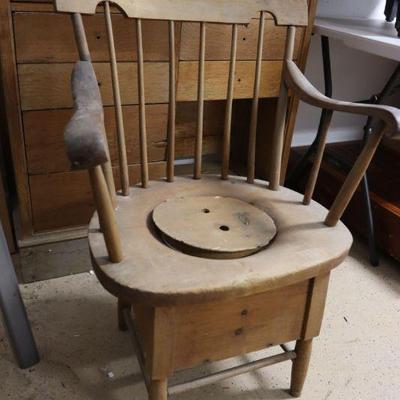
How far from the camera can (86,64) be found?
78 cm

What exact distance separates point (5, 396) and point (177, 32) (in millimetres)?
973

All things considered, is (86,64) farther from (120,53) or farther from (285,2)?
(285,2)

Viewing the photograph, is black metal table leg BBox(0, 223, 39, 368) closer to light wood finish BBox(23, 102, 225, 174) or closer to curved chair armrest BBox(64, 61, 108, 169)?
light wood finish BBox(23, 102, 225, 174)

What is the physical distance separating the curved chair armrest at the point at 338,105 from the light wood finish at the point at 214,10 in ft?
0.39

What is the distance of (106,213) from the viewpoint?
0.68 m

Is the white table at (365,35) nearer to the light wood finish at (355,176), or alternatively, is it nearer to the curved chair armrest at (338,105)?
the curved chair armrest at (338,105)

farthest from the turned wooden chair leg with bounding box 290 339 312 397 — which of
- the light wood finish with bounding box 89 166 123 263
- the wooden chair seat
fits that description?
the light wood finish with bounding box 89 166 123 263

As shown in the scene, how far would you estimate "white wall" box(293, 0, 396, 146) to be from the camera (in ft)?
5.82

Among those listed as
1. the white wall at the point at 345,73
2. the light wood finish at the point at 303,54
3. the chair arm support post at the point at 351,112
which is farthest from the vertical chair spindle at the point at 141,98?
the white wall at the point at 345,73

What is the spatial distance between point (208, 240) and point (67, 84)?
57 centimetres

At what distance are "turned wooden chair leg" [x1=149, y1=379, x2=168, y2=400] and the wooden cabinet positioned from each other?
24.2 inches

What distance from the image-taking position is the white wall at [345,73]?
1774 mm

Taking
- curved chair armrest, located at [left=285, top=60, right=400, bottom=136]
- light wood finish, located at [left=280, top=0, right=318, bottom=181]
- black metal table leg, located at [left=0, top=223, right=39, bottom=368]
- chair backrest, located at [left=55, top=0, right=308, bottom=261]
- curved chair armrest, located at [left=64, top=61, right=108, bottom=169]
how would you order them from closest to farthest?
curved chair armrest, located at [left=64, top=61, right=108, bottom=169], chair backrest, located at [left=55, top=0, right=308, bottom=261], curved chair armrest, located at [left=285, top=60, right=400, bottom=136], black metal table leg, located at [left=0, top=223, right=39, bottom=368], light wood finish, located at [left=280, top=0, right=318, bottom=181]

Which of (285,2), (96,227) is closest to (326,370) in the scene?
(96,227)
